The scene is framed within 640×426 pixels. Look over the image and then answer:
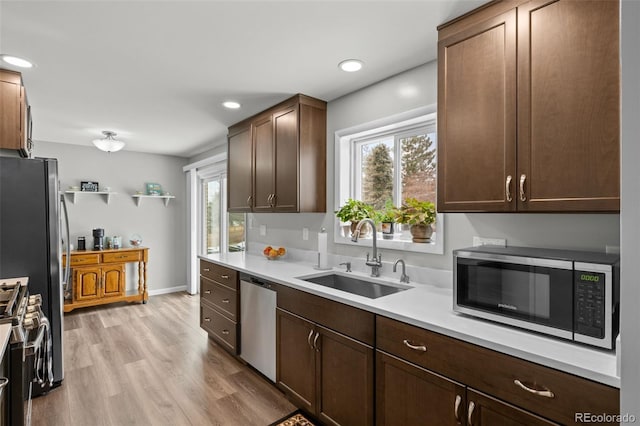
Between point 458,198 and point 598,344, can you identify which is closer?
point 598,344

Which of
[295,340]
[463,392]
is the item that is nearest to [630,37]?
[463,392]

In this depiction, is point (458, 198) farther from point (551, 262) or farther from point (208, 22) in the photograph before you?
point (208, 22)

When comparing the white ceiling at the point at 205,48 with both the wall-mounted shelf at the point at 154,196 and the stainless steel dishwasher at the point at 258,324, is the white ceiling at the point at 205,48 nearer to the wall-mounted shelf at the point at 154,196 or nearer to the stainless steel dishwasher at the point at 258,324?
the stainless steel dishwasher at the point at 258,324

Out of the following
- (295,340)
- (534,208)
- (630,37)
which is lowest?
(295,340)

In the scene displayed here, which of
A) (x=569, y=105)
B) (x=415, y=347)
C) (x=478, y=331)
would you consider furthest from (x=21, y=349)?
(x=569, y=105)

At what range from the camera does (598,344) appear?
1156mm

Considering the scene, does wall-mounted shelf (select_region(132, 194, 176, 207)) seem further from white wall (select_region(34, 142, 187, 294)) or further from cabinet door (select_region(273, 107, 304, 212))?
cabinet door (select_region(273, 107, 304, 212))

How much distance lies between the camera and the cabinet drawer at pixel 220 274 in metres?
2.94

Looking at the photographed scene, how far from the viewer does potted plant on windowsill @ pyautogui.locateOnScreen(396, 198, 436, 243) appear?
2207mm

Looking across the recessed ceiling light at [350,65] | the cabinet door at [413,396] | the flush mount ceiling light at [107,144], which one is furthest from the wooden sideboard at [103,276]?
the cabinet door at [413,396]

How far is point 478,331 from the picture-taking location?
1.35 m

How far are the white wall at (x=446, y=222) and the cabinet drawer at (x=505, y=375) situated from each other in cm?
73

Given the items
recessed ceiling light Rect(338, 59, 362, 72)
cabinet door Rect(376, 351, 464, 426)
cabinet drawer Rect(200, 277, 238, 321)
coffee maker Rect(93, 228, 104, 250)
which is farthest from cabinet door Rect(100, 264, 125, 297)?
cabinet door Rect(376, 351, 464, 426)

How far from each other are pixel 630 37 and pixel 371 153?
6.61 ft
